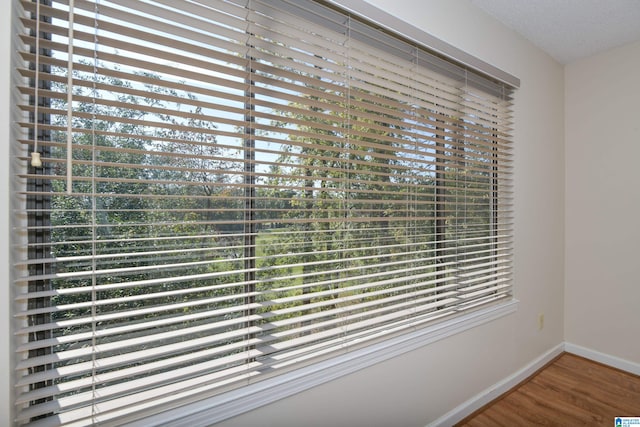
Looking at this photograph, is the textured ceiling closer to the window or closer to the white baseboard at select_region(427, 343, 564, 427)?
the window

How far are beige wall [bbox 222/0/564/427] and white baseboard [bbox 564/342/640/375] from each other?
0.15 meters

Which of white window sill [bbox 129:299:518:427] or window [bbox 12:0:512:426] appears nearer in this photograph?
window [bbox 12:0:512:426]

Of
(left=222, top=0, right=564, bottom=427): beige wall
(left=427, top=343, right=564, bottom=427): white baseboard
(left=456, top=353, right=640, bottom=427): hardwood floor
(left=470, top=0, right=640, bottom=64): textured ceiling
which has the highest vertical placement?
(left=470, top=0, right=640, bottom=64): textured ceiling

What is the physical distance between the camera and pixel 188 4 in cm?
100

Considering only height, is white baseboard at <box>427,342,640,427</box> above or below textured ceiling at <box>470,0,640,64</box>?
below

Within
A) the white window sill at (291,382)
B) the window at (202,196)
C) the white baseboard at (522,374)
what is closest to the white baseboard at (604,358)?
the white baseboard at (522,374)

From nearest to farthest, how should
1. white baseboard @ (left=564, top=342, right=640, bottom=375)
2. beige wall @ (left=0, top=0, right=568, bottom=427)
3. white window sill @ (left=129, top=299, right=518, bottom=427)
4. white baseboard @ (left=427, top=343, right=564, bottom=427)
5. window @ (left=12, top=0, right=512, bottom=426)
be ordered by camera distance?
window @ (left=12, top=0, right=512, bottom=426)
white window sill @ (left=129, top=299, right=518, bottom=427)
beige wall @ (left=0, top=0, right=568, bottom=427)
white baseboard @ (left=427, top=343, right=564, bottom=427)
white baseboard @ (left=564, top=342, right=640, bottom=375)

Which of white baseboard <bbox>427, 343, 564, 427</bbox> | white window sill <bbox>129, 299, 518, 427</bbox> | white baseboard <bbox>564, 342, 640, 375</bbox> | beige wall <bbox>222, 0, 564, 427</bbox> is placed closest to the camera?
white window sill <bbox>129, 299, 518, 427</bbox>

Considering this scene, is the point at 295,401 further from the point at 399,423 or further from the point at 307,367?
the point at 399,423

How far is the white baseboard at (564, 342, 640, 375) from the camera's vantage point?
2.37 metres

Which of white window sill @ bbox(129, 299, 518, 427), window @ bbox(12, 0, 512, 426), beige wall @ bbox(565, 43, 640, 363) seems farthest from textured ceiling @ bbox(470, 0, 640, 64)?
white window sill @ bbox(129, 299, 518, 427)

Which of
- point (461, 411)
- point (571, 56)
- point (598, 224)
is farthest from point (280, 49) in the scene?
point (598, 224)

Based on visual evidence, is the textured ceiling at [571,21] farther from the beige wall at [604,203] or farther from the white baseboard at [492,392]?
the white baseboard at [492,392]

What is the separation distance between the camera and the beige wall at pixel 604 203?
237 cm
